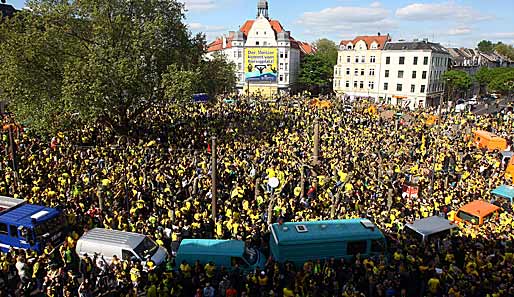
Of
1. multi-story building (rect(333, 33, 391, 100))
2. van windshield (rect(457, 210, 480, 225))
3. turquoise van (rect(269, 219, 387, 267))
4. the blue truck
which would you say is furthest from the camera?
multi-story building (rect(333, 33, 391, 100))

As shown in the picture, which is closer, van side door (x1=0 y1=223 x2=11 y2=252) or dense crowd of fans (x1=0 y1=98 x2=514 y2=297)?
dense crowd of fans (x1=0 y1=98 x2=514 y2=297)

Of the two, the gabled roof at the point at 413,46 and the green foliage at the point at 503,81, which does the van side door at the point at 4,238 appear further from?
the green foliage at the point at 503,81

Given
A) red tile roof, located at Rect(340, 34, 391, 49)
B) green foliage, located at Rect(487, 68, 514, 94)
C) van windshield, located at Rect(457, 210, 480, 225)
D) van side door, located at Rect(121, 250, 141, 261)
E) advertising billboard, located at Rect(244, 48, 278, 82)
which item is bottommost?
van windshield, located at Rect(457, 210, 480, 225)

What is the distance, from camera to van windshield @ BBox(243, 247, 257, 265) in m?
12.1

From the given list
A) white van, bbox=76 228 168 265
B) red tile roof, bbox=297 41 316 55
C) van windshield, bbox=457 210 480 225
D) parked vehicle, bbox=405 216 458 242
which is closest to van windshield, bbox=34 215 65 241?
white van, bbox=76 228 168 265

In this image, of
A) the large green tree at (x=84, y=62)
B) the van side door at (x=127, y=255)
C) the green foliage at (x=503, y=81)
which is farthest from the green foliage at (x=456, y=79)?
the van side door at (x=127, y=255)

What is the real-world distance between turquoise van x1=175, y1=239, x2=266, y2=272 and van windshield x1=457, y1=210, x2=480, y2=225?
8.67 meters

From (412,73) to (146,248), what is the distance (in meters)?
56.9

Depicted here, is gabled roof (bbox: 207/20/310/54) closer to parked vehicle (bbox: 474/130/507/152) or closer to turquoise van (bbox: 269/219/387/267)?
parked vehicle (bbox: 474/130/507/152)

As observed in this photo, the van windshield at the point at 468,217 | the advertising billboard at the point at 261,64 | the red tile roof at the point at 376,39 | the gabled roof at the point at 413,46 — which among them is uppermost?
the red tile roof at the point at 376,39

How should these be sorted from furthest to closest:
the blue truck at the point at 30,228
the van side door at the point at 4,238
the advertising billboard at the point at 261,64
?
the advertising billboard at the point at 261,64 < the van side door at the point at 4,238 < the blue truck at the point at 30,228

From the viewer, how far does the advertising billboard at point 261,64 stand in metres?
67.4

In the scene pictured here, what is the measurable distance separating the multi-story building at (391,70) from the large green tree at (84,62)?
42091mm

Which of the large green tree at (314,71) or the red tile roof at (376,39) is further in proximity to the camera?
the large green tree at (314,71)
